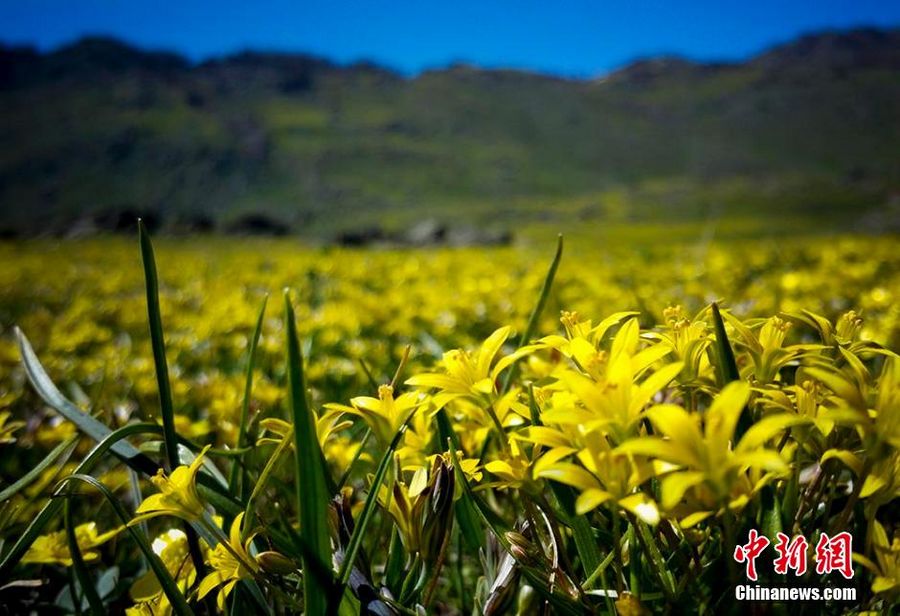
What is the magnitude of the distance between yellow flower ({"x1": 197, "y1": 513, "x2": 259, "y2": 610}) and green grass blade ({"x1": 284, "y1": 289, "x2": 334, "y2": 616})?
120 mm

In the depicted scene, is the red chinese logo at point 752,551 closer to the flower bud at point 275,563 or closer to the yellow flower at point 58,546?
the flower bud at point 275,563

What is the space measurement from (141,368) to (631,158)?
529ft

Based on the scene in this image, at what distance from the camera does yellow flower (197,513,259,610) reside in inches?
30.7

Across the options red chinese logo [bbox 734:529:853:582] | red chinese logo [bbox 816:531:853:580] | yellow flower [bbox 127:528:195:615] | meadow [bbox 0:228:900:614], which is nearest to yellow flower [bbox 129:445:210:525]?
meadow [bbox 0:228:900:614]

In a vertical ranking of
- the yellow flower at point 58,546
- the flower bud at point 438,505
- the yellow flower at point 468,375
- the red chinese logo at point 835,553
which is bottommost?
the yellow flower at point 58,546

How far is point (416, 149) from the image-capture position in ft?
492

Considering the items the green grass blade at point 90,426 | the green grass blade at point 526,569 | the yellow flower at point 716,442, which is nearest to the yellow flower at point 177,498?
the green grass blade at point 90,426

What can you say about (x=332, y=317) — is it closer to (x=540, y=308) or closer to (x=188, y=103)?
(x=540, y=308)

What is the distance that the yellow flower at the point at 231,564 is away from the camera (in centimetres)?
78

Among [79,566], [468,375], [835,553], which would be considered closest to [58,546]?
[79,566]

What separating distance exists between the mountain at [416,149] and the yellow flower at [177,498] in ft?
249

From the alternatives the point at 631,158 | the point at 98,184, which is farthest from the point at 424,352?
the point at 631,158

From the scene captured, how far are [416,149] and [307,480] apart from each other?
15472 centimetres

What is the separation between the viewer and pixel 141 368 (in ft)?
9.12
